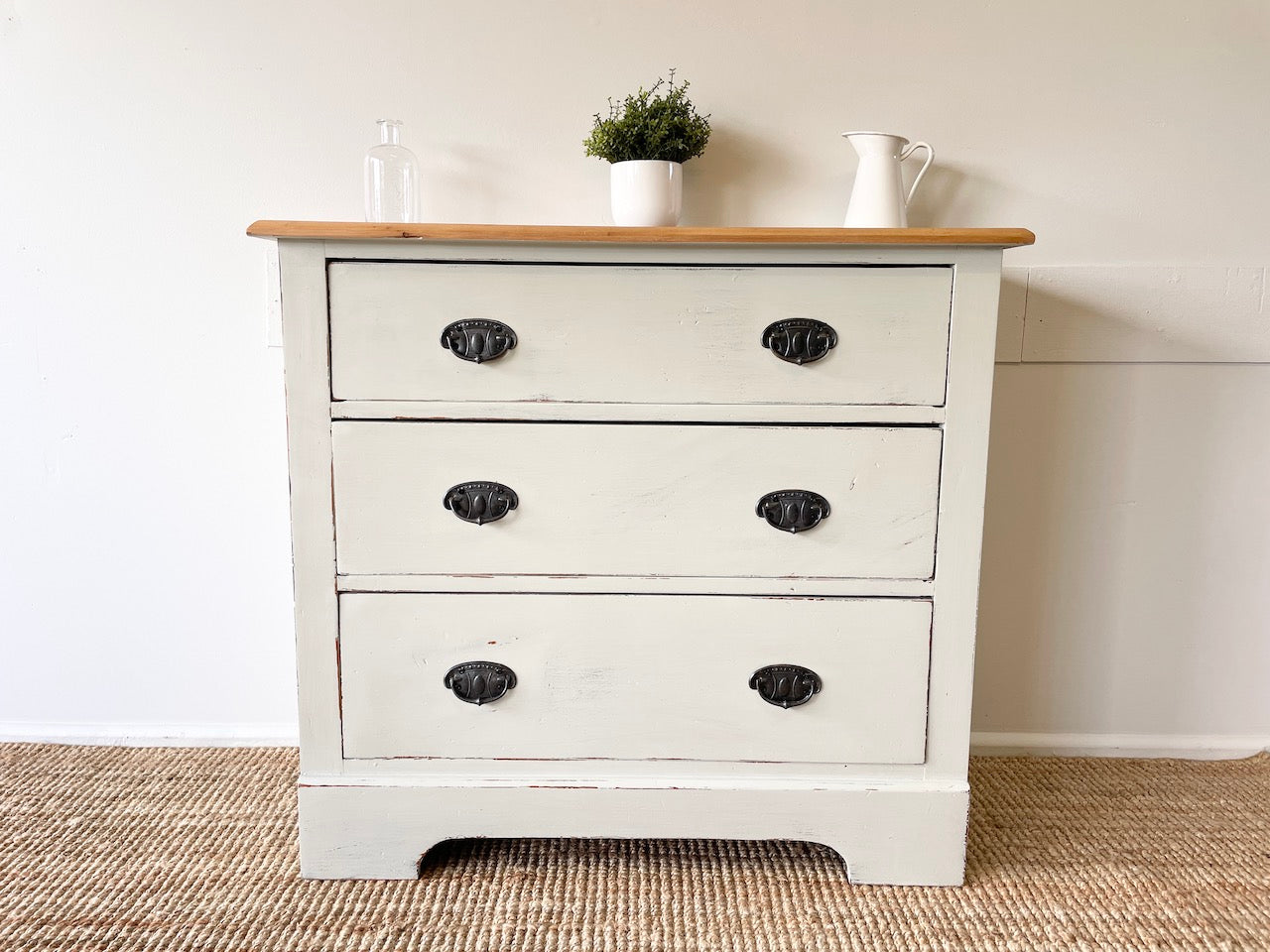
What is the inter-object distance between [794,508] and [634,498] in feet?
0.76

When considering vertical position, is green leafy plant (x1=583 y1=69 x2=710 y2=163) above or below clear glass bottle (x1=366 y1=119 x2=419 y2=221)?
above

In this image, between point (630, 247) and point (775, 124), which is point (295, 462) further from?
point (775, 124)

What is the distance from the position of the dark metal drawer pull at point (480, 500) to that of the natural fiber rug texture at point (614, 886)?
1.90 ft

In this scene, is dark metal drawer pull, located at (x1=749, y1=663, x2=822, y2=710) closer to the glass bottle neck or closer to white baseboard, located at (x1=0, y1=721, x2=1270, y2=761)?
white baseboard, located at (x1=0, y1=721, x2=1270, y2=761)

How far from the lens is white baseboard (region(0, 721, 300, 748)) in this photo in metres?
1.77

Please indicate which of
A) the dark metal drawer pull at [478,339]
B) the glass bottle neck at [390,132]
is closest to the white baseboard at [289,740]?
the dark metal drawer pull at [478,339]

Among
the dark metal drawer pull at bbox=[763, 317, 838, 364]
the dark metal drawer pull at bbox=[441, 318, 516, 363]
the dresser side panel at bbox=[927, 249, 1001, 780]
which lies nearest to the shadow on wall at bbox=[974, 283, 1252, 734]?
the dresser side panel at bbox=[927, 249, 1001, 780]

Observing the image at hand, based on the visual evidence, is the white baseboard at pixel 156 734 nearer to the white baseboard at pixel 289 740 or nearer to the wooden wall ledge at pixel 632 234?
the white baseboard at pixel 289 740

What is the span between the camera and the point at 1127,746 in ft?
5.84

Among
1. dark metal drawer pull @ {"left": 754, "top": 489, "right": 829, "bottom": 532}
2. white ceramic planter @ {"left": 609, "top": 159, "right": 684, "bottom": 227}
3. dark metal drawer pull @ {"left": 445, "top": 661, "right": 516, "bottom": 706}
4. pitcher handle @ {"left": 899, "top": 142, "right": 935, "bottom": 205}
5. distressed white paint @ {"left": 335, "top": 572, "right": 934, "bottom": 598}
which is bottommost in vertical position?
dark metal drawer pull @ {"left": 445, "top": 661, "right": 516, "bottom": 706}

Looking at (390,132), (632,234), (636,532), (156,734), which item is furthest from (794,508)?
(156,734)

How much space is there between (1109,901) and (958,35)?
4.86 ft

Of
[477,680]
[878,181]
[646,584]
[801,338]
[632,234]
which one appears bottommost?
[477,680]

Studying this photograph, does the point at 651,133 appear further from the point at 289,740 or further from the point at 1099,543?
the point at 289,740
